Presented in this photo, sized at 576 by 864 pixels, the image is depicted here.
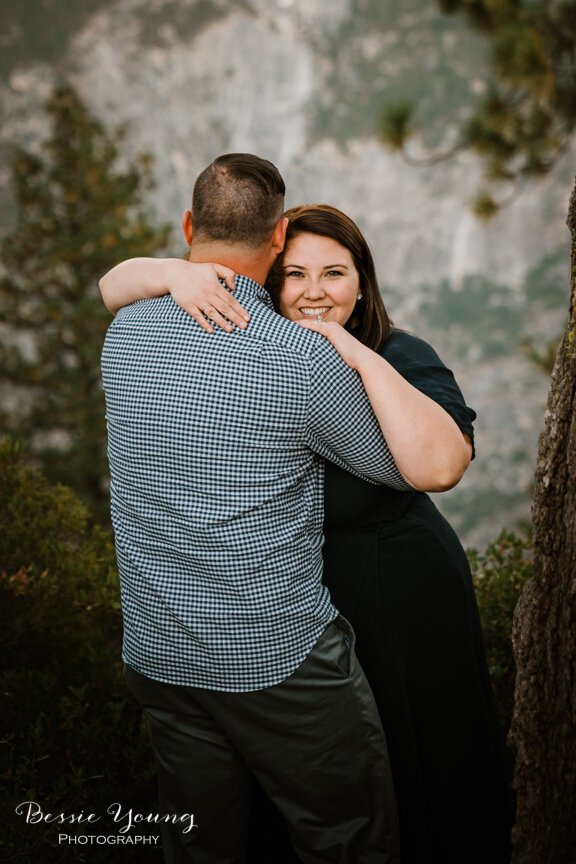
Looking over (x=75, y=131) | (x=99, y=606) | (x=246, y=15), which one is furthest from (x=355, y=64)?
(x=99, y=606)

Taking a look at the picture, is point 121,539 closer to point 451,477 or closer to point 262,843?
point 451,477

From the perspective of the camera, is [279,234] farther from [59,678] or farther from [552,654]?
[59,678]

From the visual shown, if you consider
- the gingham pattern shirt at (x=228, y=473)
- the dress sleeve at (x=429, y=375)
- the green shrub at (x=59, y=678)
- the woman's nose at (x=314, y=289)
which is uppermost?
the woman's nose at (x=314, y=289)

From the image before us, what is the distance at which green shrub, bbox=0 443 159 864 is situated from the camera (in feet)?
7.06

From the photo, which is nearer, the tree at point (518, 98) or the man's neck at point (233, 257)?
the man's neck at point (233, 257)

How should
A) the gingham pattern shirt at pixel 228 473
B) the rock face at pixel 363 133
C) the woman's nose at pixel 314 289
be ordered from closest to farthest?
the gingham pattern shirt at pixel 228 473, the woman's nose at pixel 314 289, the rock face at pixel 363 133

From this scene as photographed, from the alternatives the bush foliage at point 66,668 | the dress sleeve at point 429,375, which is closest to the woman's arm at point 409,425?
the dress sleeve at point 429,375

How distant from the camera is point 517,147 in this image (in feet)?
16.1

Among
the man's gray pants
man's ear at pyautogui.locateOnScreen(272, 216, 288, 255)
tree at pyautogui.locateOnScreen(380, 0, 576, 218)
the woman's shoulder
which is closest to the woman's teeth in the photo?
the woman's shoulder

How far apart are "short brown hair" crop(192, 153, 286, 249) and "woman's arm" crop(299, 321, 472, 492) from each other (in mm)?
292

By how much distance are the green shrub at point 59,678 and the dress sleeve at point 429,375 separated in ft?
4.74

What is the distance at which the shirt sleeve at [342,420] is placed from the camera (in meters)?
1.38

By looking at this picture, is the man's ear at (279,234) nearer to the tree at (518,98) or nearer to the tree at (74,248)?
the tree at (518,98)

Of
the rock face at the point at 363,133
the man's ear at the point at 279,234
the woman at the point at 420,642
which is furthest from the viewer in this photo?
the rock face at the point at 363,133
